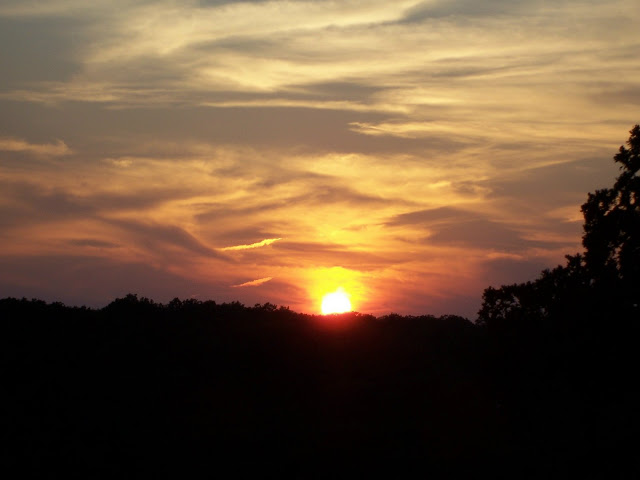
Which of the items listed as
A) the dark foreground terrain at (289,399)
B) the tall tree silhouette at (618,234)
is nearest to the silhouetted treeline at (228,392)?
the dark foreground terrain at (289,399)

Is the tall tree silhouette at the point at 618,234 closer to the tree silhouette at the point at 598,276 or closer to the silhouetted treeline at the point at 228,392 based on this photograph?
the tree silhouette at the point at 598,276

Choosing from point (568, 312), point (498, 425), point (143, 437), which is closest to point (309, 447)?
point (143, 437)

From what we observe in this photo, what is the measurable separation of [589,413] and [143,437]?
1374 cm

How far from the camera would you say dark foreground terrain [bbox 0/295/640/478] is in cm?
2275

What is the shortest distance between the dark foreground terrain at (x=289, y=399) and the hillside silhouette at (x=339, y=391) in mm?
63

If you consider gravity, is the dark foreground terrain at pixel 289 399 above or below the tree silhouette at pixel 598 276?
below

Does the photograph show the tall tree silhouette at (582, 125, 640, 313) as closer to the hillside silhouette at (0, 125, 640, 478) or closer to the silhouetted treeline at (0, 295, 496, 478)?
the hillside silhouette at (0, 125, 640, 478)

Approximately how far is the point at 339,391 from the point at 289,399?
194 centimetres

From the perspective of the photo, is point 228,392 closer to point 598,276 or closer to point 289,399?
point 289,399

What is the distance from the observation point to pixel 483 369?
24.2 m

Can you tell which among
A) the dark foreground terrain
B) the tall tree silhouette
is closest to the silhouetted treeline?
the dark foreground terrain

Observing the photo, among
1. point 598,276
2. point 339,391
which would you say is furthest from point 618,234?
point 339,391

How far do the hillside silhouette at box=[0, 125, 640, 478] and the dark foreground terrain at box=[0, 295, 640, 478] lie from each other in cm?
6

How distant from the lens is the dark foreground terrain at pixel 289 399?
22.8m
